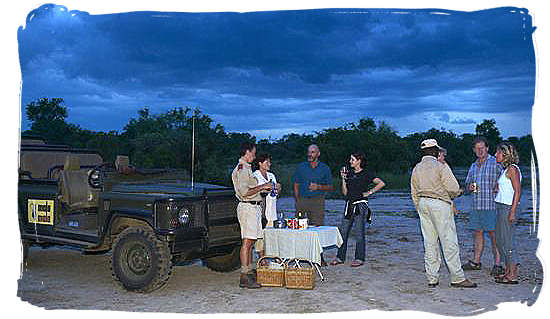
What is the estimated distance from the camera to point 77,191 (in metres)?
7.60

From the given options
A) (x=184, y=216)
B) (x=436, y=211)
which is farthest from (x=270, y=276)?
(x=436, y=211)

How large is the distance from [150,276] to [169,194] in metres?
0.97

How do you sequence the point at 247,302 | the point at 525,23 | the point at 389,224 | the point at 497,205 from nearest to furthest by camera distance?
the point at 525,23 < the point at 247,302 < the point at 497,205 < the point at 389,224

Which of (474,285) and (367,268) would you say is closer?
(474,285)

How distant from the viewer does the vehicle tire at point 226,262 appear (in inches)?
312

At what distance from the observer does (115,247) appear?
679 centimetres

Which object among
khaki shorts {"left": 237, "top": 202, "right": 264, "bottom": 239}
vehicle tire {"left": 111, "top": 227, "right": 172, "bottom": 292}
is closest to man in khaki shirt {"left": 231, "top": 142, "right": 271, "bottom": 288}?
khaki shorts {"left": 237, "top": 202, "right": 264, "bottom": 239}

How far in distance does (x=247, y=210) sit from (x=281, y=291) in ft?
3.43

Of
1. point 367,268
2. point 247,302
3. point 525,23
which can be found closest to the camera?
point 525,23

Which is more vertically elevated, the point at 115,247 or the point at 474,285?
the point at 115,247

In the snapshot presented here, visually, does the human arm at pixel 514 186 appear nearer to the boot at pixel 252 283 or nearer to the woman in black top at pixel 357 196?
the woman in black top at pixel 357 196

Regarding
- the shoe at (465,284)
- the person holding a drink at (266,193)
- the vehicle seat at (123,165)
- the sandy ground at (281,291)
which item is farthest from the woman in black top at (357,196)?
the vehicle seat at (123,165)

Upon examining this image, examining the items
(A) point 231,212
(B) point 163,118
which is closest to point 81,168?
(A) point 231,212

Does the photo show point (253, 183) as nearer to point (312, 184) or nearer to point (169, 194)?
point (169, 194)
